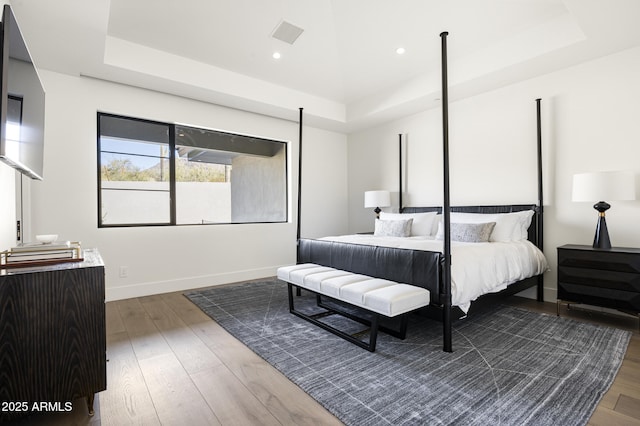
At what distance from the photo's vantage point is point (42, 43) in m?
2.76

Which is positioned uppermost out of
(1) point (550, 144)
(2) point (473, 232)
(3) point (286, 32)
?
(3) point (286, 32)

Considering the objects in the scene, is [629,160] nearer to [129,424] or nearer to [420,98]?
[420,98]

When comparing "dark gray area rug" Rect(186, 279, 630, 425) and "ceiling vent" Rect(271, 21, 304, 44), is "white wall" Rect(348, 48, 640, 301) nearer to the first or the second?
"dark gray area rug" Rect(186, 279, 630, 425)

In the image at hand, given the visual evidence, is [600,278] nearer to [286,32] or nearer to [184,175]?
[286,32]

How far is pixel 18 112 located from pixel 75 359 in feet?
4.58

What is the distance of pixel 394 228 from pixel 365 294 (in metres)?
2.16

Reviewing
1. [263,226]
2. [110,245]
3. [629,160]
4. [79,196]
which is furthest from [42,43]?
[629,160]

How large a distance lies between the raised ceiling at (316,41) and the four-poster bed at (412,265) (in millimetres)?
786

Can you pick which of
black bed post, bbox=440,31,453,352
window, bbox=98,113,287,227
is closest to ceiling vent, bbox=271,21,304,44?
black bed post, bbox=440,31,453,352

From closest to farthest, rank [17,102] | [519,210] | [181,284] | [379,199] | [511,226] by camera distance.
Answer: [17,102], [511,226], [519,210], [181,284], [379,199]

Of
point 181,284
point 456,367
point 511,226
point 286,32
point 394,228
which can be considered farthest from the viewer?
point 394,228

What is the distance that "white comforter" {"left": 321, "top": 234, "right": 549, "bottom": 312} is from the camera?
7.95ft

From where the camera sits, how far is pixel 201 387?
1836 mm

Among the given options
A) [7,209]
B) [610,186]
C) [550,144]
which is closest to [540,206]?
[550,144]
